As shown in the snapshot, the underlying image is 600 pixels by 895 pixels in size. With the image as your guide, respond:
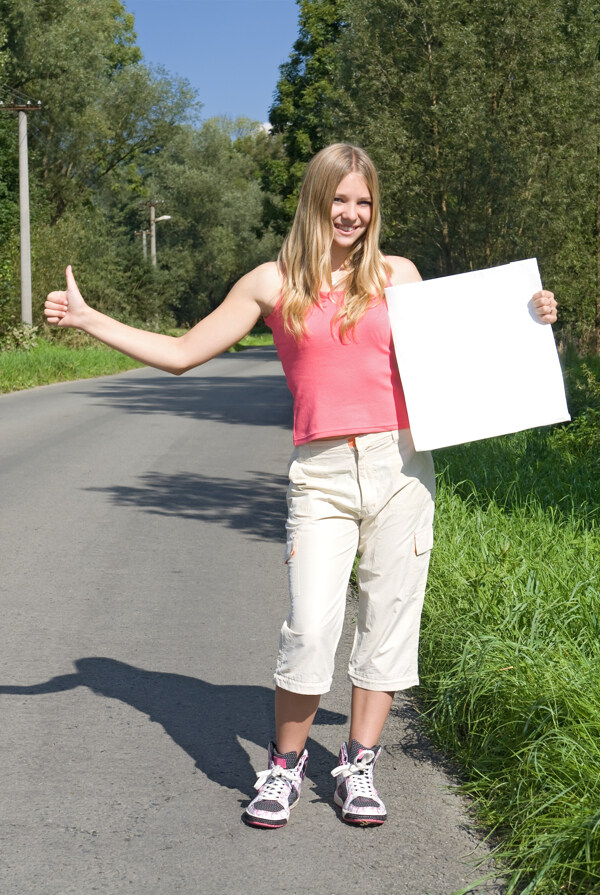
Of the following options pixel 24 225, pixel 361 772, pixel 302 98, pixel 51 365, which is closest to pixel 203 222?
pixel 302 98

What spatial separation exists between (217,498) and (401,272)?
263 inches

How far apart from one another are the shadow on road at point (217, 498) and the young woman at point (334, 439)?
4.79 metres

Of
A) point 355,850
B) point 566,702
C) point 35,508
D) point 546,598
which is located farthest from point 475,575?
point 35,508

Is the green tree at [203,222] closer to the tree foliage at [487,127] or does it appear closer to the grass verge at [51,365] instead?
the grass verge at [51,365]

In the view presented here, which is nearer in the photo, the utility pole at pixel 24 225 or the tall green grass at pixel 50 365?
the tall green grass at pixel 50 365

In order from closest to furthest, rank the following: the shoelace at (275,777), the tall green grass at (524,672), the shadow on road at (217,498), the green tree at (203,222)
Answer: the tall green grass at (524,672)
the shoelace at (275,777)
the shadow on road at (217,498)
the green tree at (203,222)

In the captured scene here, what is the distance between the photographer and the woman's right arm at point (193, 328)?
3373 millimetres

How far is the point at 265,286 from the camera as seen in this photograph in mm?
3346

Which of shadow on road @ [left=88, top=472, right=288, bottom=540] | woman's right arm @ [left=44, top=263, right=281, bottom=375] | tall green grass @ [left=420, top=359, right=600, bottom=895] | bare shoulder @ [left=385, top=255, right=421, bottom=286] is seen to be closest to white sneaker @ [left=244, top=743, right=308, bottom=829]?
tall green grass @ [left=420, top=359, right=600, bottom=895]

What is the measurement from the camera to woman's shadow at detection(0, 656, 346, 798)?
3.86 m

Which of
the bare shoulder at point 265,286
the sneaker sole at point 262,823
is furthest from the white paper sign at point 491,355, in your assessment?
the sneaker sole at point 262,823

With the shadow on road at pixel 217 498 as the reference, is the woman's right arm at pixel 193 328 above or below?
above

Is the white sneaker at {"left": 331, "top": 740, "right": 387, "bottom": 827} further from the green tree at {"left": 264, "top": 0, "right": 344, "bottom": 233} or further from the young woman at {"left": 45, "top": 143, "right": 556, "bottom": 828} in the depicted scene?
the green tree at {"left": 264, "top": 0, "right": 344, "bottom": 233}

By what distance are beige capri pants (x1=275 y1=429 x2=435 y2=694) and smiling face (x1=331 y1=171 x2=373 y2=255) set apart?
0.58 meters
